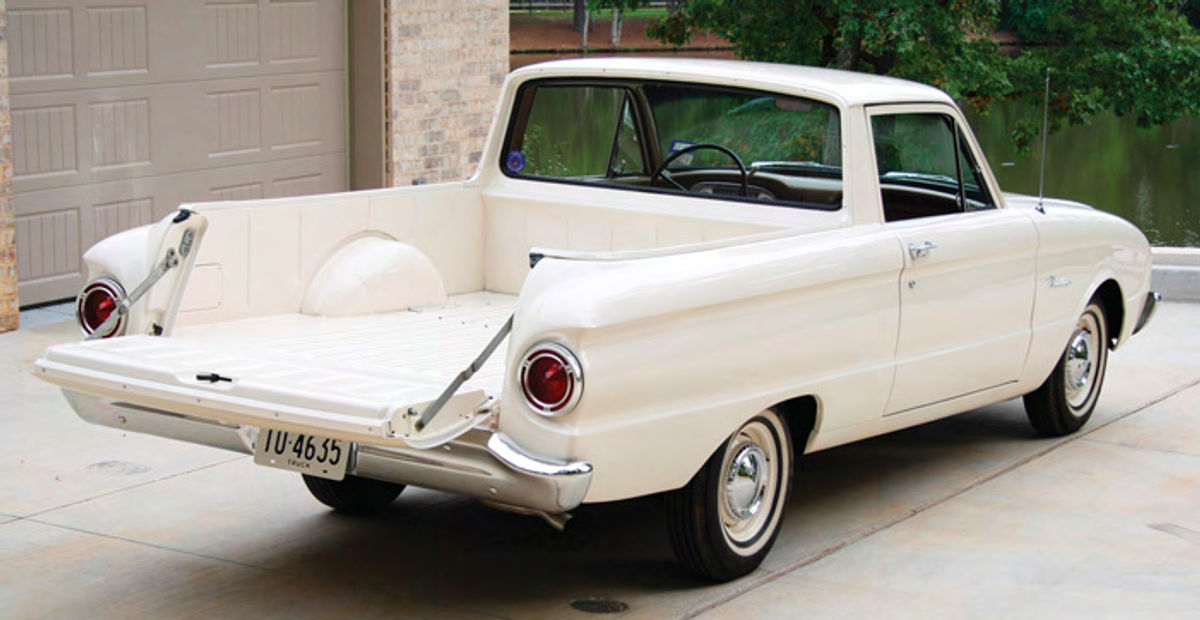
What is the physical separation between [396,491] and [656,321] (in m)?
1.89

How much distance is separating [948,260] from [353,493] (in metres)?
2.49

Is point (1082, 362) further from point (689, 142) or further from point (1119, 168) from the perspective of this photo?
point (1119, 168)

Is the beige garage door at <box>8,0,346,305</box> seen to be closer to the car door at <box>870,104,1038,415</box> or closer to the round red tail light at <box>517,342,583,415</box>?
the car door at <box>870,104,1038,415</box>

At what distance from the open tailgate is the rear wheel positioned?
1.00m

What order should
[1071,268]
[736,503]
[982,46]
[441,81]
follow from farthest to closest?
[982,46] → [441,81] → [1071,268] → [736,503]

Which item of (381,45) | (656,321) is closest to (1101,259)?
(656,321)

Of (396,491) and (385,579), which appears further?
(396,491)

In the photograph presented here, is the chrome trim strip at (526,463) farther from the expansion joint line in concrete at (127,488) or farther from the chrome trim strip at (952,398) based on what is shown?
the expansion joint line in concrete at (127,488)

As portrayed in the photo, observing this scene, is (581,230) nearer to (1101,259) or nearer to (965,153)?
(965,153)

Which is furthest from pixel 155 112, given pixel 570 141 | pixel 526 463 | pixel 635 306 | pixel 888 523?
pixel 526 463

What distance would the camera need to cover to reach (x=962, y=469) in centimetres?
721

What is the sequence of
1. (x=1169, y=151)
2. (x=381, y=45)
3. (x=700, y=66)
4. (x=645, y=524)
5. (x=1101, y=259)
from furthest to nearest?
1. (x=1169, y=151)
2. (x=381, y=45)
3. (x=1101, y=259)
4. (x=700, y=66)
5. (x=645, y=524)

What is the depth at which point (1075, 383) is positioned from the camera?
7.72 meters

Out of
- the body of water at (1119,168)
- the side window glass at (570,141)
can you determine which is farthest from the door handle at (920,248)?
the body of water at (1119,168)
